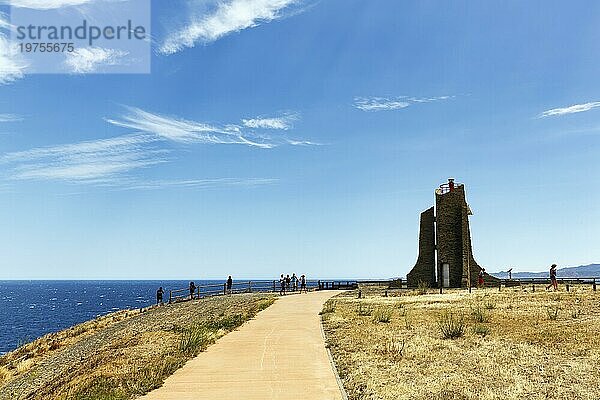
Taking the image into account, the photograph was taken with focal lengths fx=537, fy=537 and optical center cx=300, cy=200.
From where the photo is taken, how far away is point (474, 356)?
12320 millimetres

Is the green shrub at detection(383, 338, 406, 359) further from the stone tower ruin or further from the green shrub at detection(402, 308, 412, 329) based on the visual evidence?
the stone tower ruin

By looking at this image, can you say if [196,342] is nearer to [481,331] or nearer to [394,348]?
[394,348]

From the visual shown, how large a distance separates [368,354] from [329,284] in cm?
3878

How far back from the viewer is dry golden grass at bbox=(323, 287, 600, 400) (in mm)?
9617

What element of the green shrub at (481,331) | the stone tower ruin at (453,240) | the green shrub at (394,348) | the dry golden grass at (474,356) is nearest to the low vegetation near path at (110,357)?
the dry golden grass at (474,356)

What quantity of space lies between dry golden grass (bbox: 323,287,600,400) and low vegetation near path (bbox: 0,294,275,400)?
380 cm

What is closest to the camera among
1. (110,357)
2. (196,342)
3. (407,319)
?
(196,342)

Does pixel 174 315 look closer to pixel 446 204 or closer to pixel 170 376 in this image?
pixel 170 376

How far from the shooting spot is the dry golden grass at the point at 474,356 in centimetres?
962

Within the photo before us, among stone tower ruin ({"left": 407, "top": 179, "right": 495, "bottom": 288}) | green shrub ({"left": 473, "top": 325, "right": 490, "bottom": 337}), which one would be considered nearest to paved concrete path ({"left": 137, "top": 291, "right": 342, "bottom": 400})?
green shrub ({"left": 473, "top": 325, "right": 490, "bottom": 337})

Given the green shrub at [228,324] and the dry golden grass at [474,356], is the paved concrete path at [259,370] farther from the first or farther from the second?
the green shrub at [228,324]

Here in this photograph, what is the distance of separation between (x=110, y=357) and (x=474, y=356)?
31.7ft

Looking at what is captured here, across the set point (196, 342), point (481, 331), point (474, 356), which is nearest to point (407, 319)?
point (481, 331)

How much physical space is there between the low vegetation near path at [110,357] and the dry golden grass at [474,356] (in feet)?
12.5
